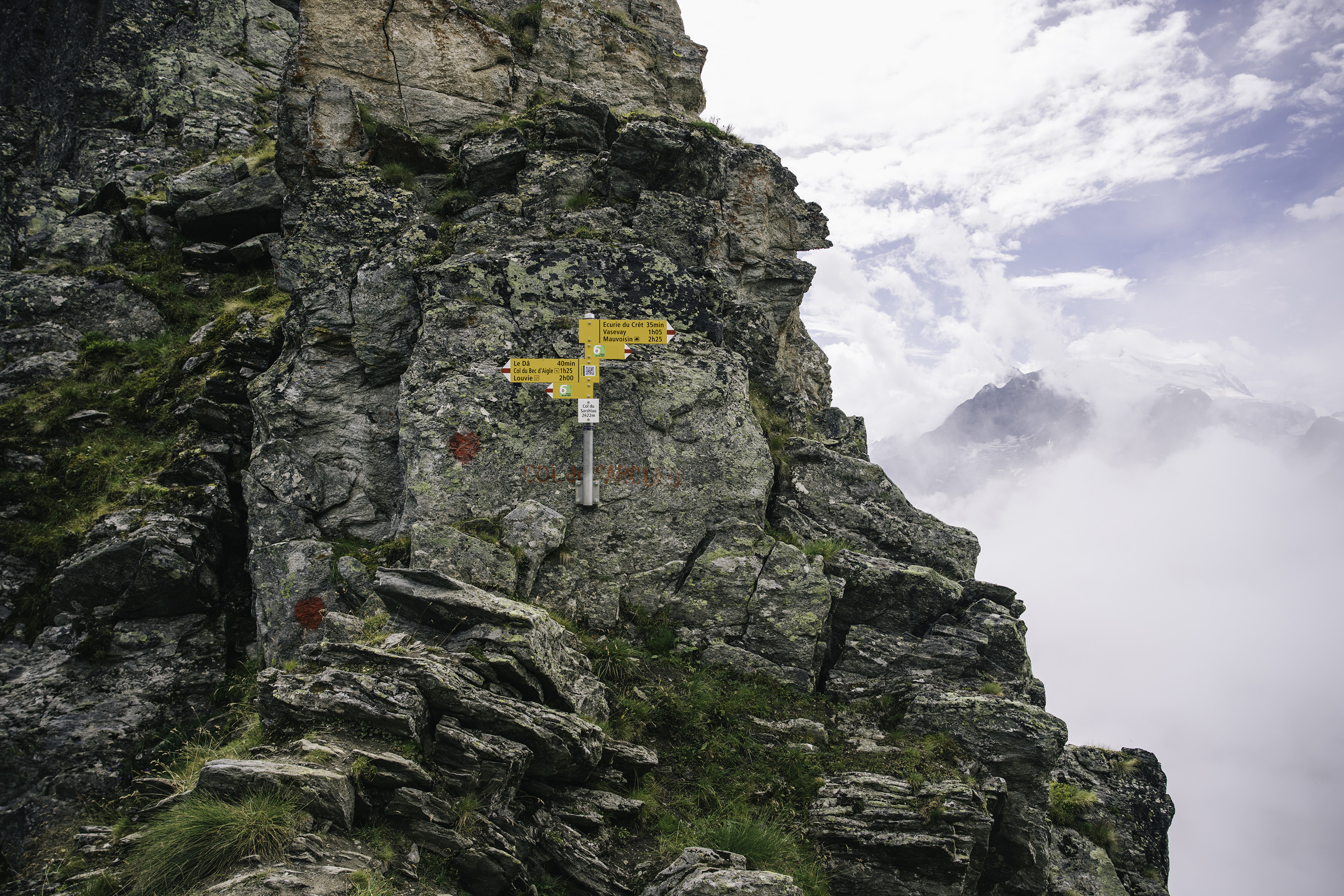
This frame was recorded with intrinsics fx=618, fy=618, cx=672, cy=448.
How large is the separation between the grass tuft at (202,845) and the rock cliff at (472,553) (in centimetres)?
3

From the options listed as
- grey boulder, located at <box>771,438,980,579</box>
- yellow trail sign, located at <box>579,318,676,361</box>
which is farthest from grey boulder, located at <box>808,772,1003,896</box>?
yellow trail sign, located at <box>579,318,676,361</box>

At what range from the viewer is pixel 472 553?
34.8 feet

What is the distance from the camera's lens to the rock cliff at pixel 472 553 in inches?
269

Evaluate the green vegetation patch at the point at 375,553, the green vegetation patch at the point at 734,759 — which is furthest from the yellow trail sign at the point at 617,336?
the green vegetation patch at the point at 734,759

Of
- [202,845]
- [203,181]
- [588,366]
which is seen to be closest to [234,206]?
[203,181]

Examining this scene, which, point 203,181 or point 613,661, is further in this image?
point 203,181

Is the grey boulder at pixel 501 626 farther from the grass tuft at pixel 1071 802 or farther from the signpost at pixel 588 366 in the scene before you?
the grass tuft at pixel 1071 802

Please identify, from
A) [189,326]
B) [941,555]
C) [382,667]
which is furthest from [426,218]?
[941,555]

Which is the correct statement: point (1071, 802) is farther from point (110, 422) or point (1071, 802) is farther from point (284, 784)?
point (110, 422)

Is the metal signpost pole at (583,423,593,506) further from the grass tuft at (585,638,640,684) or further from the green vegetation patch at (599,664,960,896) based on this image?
the grass tuft at (585,638,640,684)

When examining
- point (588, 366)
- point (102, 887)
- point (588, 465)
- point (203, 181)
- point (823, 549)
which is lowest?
point (102, 887)

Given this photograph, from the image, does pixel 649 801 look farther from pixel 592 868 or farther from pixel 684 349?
pixel 684 349

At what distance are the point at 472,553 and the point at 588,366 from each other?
14.1 feet

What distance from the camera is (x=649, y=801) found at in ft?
26.5
